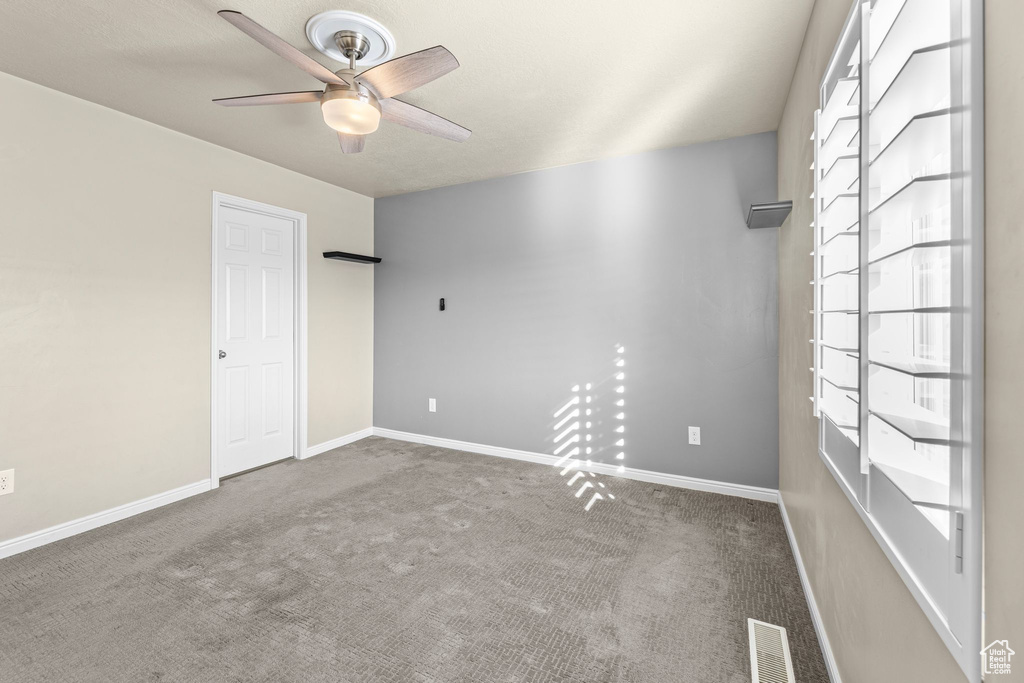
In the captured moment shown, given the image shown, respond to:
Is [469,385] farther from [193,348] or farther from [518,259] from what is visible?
[193,348]

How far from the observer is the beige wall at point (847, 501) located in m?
0.59

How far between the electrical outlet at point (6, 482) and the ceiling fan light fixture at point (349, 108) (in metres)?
2.53

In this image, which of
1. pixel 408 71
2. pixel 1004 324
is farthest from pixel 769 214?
pixel 1004 324

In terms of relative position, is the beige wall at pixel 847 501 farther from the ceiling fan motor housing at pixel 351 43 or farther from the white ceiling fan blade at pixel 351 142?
the white ceiling fan blade at pixel 351 142

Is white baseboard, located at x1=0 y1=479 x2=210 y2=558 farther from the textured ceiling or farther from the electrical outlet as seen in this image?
the textured ceiling

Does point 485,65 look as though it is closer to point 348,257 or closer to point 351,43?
point 351,43

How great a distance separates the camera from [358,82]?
6.15ft

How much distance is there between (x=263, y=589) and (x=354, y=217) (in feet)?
11.2

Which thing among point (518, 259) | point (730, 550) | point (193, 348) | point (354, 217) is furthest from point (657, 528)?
point (354, 217)

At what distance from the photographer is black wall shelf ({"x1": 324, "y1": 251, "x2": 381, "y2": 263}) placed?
407cm

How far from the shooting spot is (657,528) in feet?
8.70

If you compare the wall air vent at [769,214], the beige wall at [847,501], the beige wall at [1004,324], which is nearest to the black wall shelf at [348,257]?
the wall air vent at [769,214]

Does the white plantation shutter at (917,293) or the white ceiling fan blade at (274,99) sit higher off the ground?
the white ceiling fan blade at (274,99)

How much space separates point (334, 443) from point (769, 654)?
147 inches
